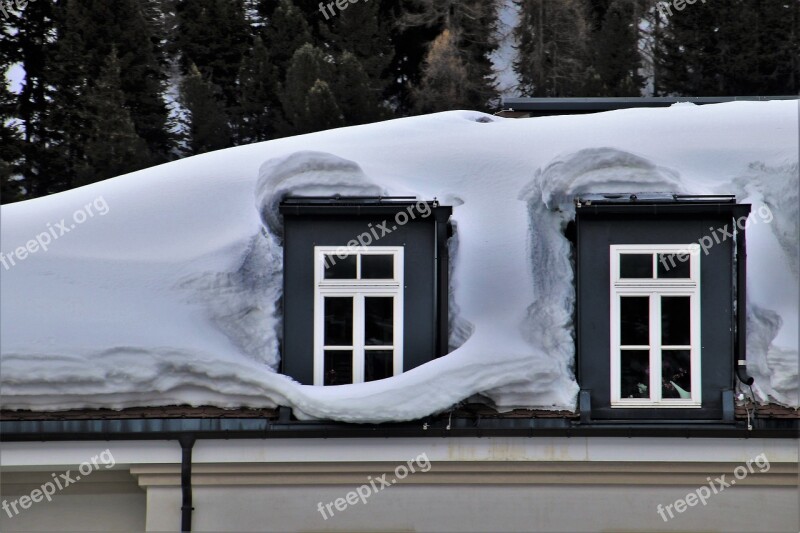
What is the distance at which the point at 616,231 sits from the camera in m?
9.21

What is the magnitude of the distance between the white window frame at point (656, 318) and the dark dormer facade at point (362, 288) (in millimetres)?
1513

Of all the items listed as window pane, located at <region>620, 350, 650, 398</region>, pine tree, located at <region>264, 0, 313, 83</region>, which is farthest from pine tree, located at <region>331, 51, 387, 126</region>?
window pane, located at <region>620, 350, 650, 398</region>

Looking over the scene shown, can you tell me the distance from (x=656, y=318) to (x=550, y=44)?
2472cm

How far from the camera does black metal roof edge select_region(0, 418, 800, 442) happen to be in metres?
9.03

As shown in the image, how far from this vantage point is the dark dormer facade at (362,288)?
9.22 m

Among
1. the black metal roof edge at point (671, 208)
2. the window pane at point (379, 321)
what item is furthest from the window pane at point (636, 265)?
the window pane at point (379, 321)

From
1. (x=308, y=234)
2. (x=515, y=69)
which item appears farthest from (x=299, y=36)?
(x=308, y=234)

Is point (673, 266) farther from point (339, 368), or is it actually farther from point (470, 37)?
point (470, 37)

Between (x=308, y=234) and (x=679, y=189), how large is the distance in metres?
3.45

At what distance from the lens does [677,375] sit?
30.0 ft

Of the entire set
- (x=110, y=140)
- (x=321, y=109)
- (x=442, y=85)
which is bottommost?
(x=110, y=140)

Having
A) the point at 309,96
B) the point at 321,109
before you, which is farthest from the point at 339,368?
the point at 309,96

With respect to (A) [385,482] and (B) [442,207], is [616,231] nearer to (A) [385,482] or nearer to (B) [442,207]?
(B) [442,207]

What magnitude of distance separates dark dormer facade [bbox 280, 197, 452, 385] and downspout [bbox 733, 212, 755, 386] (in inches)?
101
